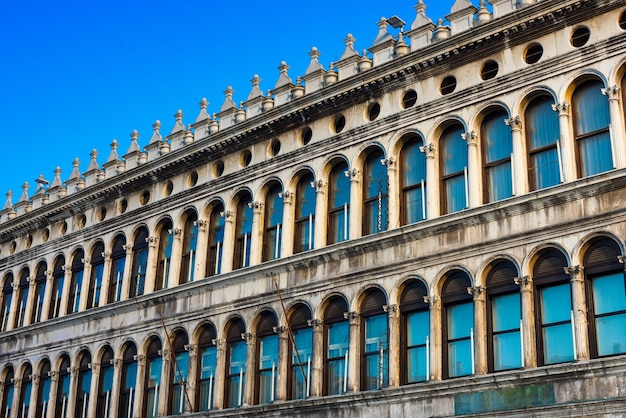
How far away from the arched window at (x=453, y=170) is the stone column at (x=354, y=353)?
3.36m

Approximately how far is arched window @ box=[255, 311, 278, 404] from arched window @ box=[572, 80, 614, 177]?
30.0 feet

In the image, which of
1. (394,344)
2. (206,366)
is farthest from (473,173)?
(206,366)

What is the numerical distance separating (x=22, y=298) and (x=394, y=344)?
1786cm

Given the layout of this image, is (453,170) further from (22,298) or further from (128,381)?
(22,298)

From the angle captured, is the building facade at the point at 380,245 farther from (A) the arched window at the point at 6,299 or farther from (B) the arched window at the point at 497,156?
(A) the arched window at the point at 6,299

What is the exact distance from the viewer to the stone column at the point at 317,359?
24.6m

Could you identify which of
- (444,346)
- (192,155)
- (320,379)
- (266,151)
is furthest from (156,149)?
(444,346)

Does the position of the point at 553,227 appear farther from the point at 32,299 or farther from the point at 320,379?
the point at 32,299

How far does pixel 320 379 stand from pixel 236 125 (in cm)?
844

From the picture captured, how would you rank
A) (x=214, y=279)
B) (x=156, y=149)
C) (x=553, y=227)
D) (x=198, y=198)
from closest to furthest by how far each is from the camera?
(x=553, y=227) → (x=214, y=279) → (x=198, y=198) → (x=156, y=149)

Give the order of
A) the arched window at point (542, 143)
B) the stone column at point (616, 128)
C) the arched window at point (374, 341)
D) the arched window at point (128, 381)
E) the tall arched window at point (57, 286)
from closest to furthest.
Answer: the stone column at point (616, 128), the arched window at point (542, 143), the arched window at point (374, 341), the arched window at point (128, 381), the tall arched window at point (57, 286)

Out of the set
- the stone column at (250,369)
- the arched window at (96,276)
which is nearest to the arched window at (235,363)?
the stone column at (250,369)

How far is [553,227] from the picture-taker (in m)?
21.3

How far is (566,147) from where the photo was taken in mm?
21953
